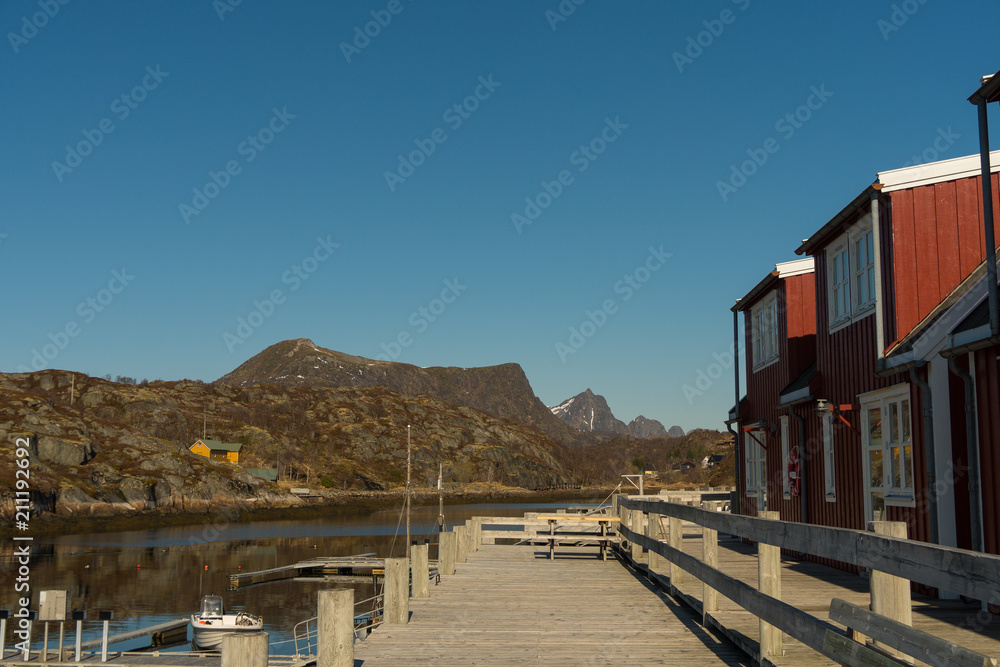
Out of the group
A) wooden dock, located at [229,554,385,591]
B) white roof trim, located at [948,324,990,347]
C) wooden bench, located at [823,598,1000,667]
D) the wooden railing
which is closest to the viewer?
wooden bench, located at [823,598,1000,667]

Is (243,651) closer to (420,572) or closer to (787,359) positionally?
(420,572)

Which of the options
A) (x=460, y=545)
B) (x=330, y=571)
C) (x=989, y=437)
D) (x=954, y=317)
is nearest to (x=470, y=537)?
(x=460, y=545)

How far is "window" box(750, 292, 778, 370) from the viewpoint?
18.5 meters

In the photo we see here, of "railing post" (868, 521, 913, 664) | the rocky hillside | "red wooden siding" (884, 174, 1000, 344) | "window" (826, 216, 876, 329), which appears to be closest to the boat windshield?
"window" (826, 216, 876, 329)

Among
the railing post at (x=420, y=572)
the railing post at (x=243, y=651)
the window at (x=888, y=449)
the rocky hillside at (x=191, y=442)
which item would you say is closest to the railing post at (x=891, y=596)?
the railing post at (x=243, y=651)

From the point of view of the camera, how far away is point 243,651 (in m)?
5.16

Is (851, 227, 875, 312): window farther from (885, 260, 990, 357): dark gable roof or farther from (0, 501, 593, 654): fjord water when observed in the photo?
(0, 501, 593, 654): fjord water

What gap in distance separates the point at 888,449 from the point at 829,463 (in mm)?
2634

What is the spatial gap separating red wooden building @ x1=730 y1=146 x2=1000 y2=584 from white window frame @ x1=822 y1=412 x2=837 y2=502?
0.03 m

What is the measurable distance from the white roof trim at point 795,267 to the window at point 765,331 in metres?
0.74

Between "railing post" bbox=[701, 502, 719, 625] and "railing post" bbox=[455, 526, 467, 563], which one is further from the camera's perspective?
"railing post" bbox=[455, 526, 467, 563]

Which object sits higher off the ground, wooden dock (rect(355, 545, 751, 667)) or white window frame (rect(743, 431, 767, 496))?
white window frame (rect(743, 431, 767, 496))

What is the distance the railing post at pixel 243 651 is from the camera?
5.14 metres

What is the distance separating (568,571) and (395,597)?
6.44 metres
